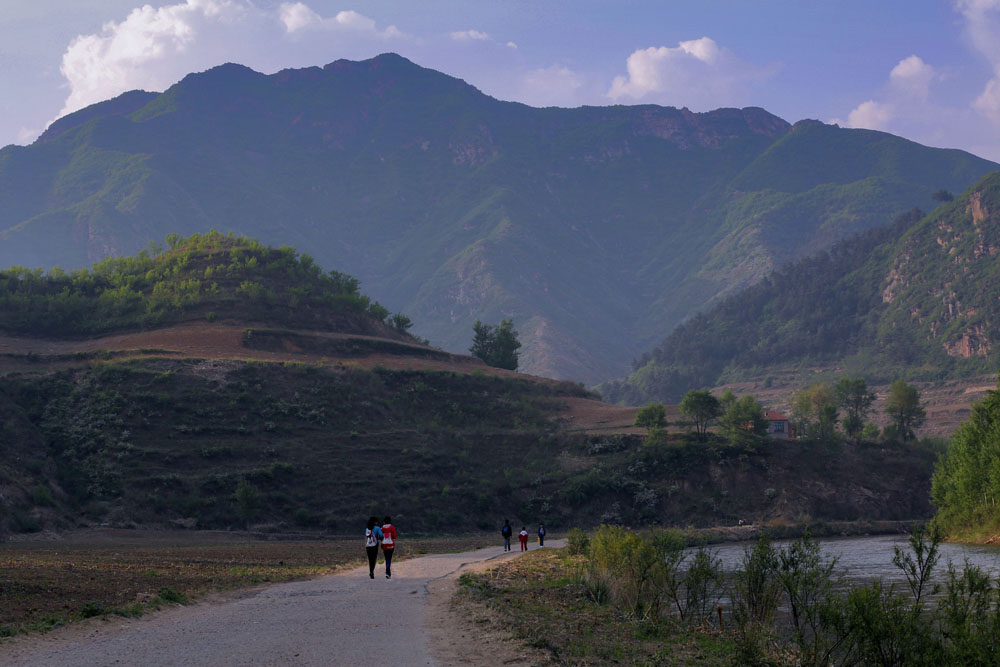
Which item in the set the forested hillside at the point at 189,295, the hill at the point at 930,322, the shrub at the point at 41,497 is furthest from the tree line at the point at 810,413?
the hill at the point at 930,322

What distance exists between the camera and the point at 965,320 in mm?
167750

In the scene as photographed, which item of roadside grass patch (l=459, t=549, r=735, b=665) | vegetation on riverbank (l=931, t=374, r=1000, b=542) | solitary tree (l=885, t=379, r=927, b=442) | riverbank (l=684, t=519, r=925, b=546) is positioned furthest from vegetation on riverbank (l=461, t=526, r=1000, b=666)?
solitary tree (l=885, t=379, r=927, b=442)

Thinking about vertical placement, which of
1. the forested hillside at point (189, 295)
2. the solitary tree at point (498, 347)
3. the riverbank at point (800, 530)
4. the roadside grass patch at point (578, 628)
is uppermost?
the forested hillside at point (189, 295)

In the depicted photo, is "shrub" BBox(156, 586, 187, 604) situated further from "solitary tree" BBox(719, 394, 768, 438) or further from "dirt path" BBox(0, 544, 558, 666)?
"solitary tree" BBox(719, 394, 768, 438)

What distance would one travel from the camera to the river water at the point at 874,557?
34.0m

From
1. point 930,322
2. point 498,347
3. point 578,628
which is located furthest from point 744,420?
point 930,322

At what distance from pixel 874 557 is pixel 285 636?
36800 millimetres

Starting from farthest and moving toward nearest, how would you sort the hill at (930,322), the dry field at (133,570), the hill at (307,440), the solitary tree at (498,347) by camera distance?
the hill at (930,322) → the solitary tree at (498,347) → the hill at (307,440) → the dry field at (133,570)

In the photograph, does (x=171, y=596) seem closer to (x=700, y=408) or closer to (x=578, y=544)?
(x=578, y=544)

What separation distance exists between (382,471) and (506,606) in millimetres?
45756

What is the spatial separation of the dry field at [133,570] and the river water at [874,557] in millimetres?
14882

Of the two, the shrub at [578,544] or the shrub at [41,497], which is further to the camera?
the shrub at [41,497]

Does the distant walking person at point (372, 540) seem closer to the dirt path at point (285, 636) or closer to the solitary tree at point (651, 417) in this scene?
the dirt path at point (285, 636)

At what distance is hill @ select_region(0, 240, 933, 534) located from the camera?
59.0 metres
